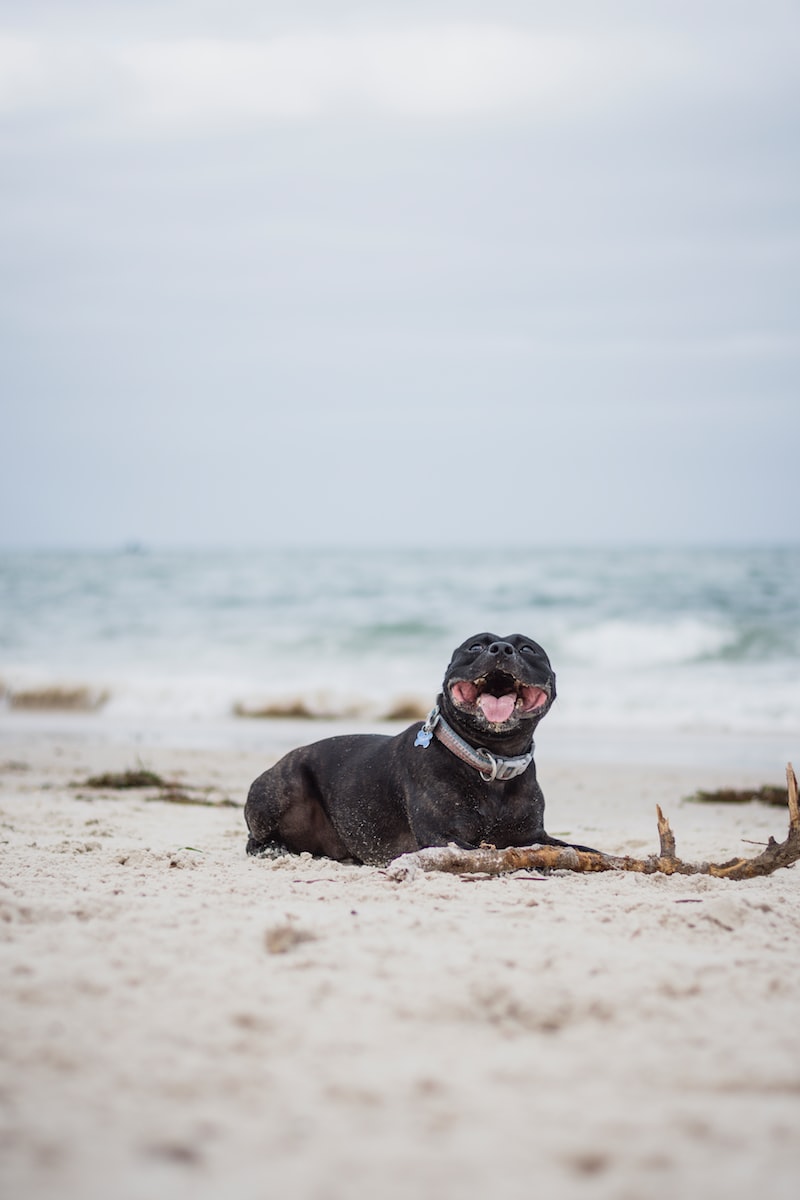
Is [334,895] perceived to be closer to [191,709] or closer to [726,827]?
[726,827]

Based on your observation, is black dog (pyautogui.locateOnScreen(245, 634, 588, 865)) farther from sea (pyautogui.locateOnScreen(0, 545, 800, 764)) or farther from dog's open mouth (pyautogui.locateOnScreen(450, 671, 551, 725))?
sea (pyautogui.locateOnScreen(0, 545, 800, 764))

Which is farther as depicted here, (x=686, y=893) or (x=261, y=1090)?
(x=686, y=893)

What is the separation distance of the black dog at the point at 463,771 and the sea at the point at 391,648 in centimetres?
670

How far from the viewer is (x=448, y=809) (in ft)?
17.4

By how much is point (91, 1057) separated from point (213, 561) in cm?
4776

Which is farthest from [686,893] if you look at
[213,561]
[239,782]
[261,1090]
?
[213,561]

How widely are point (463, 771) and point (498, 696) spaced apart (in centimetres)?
39

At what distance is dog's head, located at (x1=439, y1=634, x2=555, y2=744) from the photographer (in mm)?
5277

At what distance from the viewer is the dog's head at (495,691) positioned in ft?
17.3

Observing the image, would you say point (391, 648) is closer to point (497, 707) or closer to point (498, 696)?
point (498, 696)

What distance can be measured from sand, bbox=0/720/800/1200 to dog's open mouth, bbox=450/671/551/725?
845 mm

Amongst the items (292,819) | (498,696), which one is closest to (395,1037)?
(498,696)

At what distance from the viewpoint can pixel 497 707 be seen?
532 centimetres

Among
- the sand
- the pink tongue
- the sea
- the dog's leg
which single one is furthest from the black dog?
the sea
